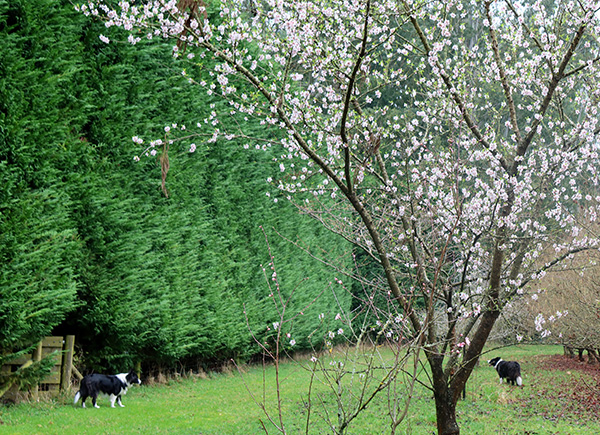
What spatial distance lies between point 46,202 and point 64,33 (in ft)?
6.66

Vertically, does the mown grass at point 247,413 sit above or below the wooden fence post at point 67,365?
below

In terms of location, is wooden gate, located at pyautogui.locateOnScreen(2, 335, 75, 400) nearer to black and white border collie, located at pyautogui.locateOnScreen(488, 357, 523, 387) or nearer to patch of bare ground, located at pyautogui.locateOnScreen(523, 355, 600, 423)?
patch of bare ground, located at pyautogui.locateOnScreen(523, 355, 600, 423)

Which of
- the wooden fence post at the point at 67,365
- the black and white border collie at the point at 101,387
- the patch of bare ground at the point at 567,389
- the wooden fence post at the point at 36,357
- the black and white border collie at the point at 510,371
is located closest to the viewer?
the wooden fence post at the point at 36,357

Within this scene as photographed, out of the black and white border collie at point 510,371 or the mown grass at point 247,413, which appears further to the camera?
the black and white border collie at point 510,371

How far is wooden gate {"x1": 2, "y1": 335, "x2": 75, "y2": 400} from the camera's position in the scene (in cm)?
668

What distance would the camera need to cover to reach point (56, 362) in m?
6.86

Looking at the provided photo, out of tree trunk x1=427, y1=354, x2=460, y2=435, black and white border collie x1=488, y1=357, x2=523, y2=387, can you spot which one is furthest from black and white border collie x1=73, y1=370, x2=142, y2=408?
black and white border collie x1=488, y1=357, x2=523, y2=387

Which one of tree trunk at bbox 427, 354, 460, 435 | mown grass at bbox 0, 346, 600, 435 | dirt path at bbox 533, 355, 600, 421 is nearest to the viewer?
tree trunk at bbox 427, 354, 460, 435

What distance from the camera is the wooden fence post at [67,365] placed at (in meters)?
7.09

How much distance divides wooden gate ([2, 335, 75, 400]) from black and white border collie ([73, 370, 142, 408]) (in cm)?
37

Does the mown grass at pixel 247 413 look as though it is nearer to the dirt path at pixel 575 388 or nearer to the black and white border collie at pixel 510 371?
the dirt path at pixel 575 388

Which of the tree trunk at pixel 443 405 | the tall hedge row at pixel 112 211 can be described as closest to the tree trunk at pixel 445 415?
the tree trunk at pixel 443 405

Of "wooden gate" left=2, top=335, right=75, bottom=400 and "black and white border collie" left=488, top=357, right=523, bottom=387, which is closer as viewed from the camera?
"wooden gate" left=2, top=335, right=75, bottom=400

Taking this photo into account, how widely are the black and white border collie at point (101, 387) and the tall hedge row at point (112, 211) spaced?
761mm
